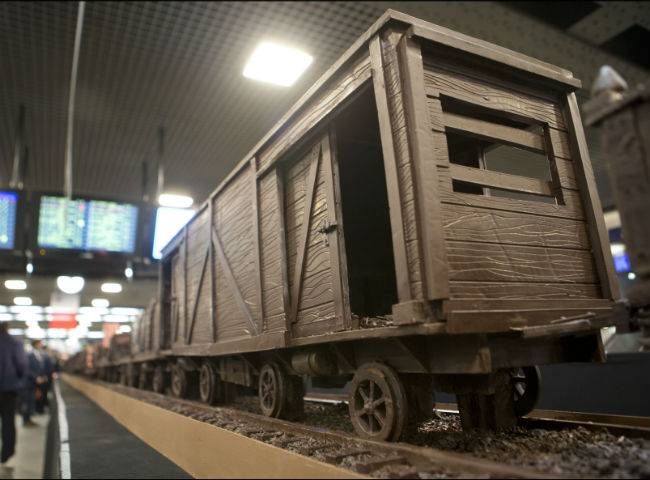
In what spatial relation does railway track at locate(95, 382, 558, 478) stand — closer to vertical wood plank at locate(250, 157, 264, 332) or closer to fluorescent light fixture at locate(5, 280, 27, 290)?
vertical wood plank at locate(250, 157, 264, 332)

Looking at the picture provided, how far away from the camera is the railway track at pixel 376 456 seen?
191 centimetres

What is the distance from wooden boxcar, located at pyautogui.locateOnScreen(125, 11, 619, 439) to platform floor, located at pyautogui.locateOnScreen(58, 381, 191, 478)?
1712 mm

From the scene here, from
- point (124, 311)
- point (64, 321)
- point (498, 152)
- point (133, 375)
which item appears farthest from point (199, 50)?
point (124, 311)

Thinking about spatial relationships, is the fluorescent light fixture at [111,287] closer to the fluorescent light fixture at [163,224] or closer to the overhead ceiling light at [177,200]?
the overhead ceiling light at [177,200]

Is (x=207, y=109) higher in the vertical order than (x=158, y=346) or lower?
higher

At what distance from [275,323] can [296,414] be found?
86 centimetres

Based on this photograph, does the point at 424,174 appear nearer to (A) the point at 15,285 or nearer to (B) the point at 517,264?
(B) the point at 517,264

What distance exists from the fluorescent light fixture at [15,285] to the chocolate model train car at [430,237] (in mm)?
15342

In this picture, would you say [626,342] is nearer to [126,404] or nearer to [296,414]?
[296,414]

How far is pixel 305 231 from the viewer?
368 cm

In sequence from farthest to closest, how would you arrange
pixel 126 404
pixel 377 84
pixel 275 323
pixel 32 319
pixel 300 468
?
pixel 32 319
pixel 126 404
pixel 275 323
pixel 377 84
pixel 300 468

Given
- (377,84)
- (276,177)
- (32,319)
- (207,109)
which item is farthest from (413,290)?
(32,319)

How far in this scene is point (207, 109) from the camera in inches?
321

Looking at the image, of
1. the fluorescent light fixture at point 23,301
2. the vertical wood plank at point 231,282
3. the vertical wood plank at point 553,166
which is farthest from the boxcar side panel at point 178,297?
the fluorescent light fixture at point 23,301
